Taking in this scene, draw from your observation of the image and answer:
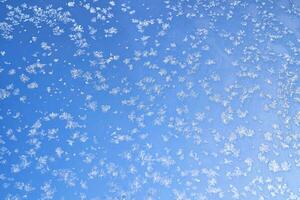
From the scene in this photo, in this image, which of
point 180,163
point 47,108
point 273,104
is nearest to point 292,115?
point 273,104

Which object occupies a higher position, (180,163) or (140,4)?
(140,4)

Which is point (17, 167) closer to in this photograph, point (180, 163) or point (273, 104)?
point (180, 163)

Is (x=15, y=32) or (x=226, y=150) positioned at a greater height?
(x=15, y=32)

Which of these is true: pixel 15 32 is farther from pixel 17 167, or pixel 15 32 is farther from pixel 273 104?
pixel 273 104

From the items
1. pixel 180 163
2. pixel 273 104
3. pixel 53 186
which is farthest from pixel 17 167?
pixel 273 104

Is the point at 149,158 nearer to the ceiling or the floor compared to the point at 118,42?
nearer to the floor

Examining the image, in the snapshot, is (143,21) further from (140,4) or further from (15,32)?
(15,32)

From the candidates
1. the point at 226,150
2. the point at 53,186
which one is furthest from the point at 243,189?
the point at 53,186
